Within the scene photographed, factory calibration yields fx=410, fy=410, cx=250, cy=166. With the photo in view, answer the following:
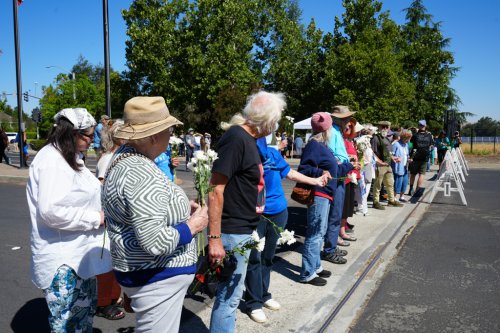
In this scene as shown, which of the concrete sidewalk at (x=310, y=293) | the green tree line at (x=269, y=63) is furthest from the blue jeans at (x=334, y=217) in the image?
the green tree line at (x=269, y=63)

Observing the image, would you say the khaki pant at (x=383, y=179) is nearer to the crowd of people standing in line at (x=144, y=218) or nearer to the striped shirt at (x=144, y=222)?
the crowd of people standing in line at (x=144, y=218)

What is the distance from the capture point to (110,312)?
384 cm

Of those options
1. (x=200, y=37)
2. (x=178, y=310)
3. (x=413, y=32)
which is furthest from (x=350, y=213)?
(x=413, y=32)

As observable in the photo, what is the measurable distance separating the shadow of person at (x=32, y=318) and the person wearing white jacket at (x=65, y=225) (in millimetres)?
1303

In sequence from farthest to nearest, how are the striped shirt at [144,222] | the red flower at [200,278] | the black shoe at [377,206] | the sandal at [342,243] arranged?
the black shoe at [377,206] < the sandal at [342,243] < the red flower at [200,278] < the striped shirt at [144,222]

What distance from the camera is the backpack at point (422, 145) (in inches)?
438

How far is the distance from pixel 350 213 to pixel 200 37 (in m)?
29.6

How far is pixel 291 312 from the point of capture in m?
3.95

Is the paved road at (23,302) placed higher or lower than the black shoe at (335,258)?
lower

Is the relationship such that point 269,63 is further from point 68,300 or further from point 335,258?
point 68,300

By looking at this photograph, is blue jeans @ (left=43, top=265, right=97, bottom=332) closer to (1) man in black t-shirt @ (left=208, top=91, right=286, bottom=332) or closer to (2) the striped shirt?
(2) the striped shirt

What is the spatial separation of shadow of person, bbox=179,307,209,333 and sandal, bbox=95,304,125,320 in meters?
0.60

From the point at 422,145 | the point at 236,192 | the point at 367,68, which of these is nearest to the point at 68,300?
the point at 236,192

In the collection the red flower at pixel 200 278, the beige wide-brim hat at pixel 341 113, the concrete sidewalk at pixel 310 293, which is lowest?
the concrete sidewalk at pixel 310 293
